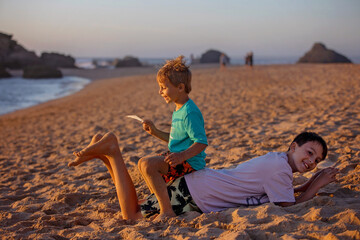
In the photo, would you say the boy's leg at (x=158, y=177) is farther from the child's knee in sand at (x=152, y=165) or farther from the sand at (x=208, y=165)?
the sand at (x=208, y=165)

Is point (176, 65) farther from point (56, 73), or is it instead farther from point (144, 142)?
point (56, 73)

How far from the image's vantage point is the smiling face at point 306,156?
2455 millimetres

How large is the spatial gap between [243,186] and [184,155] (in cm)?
56

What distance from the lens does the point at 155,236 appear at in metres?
2.19

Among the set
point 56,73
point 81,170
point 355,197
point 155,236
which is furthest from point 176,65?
point 56,73

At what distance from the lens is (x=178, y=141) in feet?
8.45

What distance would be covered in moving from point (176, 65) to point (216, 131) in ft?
10.7

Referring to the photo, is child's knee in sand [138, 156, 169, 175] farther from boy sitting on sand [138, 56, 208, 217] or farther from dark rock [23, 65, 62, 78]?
dark rock [23, 65, 62, 78]

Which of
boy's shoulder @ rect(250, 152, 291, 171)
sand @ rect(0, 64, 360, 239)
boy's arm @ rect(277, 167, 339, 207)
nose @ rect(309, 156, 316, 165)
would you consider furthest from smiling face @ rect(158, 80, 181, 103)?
boy's arm @ rect(277, 167, 339, 207)

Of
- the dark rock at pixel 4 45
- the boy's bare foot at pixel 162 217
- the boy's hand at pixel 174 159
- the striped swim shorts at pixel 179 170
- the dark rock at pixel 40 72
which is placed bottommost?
the boy's bare foot at pixel 162 217

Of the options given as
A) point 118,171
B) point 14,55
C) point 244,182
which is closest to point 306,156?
point 244,182

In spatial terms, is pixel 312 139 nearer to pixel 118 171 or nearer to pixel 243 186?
pixel 243 186

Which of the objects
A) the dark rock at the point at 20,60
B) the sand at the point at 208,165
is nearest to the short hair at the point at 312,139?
the sand at the point at 208,165

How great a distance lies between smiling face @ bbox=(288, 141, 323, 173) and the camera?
2455 mm
